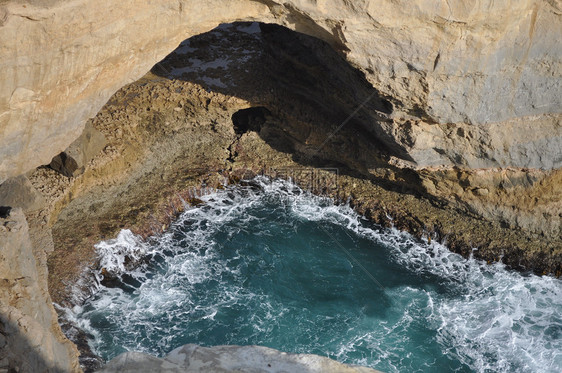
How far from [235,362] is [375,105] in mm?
10107

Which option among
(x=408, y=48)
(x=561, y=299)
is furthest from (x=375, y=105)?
(x=561, y=299)

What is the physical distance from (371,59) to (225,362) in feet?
29.3

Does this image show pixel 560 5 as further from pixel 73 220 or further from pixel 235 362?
pixel 73 220

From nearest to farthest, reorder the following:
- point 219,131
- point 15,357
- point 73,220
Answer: point 15,357 < point 73,220 < point 219,131

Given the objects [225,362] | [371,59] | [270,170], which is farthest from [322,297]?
[225,362]

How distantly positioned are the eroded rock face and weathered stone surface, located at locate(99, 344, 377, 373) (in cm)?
612

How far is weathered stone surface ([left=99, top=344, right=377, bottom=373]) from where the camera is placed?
7.43 metres

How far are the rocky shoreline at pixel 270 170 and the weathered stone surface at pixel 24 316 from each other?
307 cm

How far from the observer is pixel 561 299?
16.0 meters

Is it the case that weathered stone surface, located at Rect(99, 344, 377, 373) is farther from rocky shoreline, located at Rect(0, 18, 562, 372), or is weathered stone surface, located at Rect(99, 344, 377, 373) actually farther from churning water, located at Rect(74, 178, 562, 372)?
rocky shoreline, located at Rect(0, 18, 562, 372)

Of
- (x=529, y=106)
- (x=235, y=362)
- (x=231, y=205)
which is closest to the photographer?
(x=235, y=362)

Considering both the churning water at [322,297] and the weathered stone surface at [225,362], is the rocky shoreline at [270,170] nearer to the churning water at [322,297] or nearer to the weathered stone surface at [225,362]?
the churning water at [322,297]

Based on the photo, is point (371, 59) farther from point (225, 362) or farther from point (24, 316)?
point (24, 316)

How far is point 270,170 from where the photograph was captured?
1975 cm
